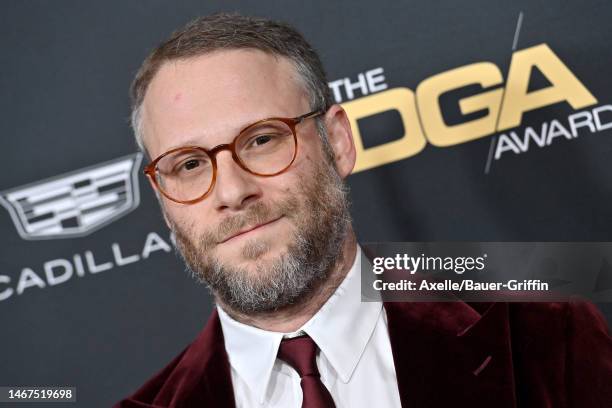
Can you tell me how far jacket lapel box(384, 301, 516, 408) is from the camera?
54.6 inches

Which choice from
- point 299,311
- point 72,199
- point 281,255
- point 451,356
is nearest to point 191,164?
point 281,255

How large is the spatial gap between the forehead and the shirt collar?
0.36 meters

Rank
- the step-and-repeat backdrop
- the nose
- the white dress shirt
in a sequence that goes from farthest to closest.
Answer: the step-and-repeat backdrop, the white dress shirt, the nose

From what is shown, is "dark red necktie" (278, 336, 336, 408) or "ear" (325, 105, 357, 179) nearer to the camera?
"dark red necktie" (278, 336, 336, 408)

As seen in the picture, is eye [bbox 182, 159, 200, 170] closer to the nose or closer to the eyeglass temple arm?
the nose

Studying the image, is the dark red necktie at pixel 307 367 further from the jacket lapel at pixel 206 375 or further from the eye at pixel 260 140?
the eye at pixel 260 140

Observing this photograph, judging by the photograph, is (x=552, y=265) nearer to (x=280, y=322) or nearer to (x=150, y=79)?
(x=280, y=322)

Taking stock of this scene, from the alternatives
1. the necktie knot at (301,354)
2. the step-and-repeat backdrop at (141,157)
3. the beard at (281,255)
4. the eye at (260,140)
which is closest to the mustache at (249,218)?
the beard at (281,255)

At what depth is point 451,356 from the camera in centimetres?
142

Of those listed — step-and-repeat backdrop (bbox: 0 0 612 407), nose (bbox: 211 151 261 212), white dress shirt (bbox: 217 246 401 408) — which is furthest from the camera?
step-and-repeat backdrop (bbox: 0 0 612 407)

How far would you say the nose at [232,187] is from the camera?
1312 mm

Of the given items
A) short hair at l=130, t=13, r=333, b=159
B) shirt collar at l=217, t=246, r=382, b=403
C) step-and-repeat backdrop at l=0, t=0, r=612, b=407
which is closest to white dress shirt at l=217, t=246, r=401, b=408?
shirt collar at l=217, t=246, r=382, b=403

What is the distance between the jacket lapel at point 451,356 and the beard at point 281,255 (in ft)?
0.56

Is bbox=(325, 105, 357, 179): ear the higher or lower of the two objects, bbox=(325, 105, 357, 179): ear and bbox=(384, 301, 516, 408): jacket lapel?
the higher
